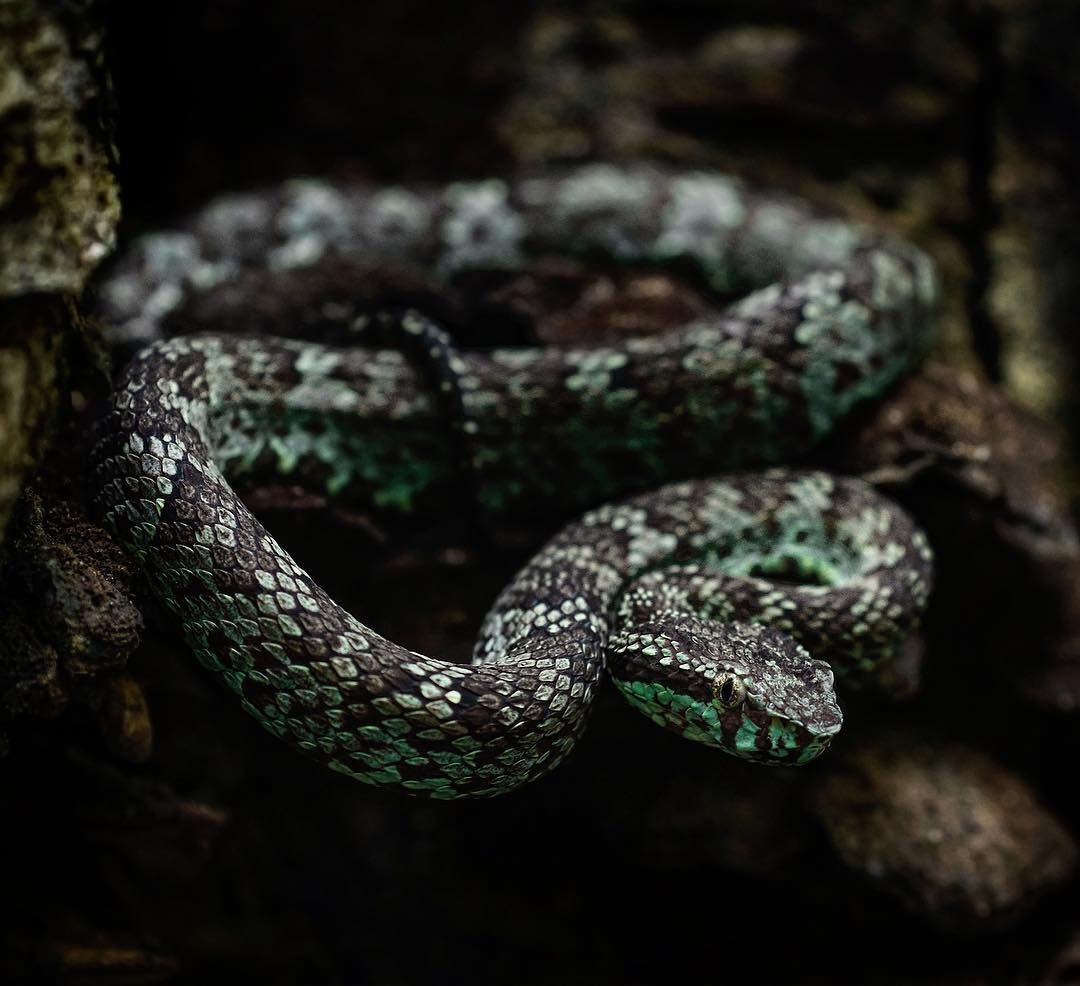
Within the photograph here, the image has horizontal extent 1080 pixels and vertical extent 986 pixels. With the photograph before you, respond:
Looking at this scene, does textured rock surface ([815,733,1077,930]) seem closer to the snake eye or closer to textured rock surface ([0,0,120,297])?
the snake eye

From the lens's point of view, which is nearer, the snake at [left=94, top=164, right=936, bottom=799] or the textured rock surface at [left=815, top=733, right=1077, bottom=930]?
the snake at [left=94, top=164, right=936, bottom=799]

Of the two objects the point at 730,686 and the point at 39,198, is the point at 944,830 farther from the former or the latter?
the point at 39,198

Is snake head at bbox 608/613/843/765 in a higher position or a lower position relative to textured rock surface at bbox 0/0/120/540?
lower

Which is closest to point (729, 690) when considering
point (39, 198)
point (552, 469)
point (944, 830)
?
point (552, 469)

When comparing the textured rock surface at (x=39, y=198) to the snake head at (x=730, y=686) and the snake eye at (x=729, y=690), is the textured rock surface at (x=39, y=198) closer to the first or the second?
the snake head at (x=730, y=686)

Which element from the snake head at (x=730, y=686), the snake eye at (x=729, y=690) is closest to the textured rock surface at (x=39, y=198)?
the snake head at (x=730, y=686)

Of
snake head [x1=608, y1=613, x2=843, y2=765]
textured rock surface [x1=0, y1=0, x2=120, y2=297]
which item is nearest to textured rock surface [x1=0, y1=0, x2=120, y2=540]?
textured rock surface [x1=0, y1=0, x2=120, y2=297]

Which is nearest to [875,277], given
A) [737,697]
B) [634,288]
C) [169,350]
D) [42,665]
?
[634,288]
